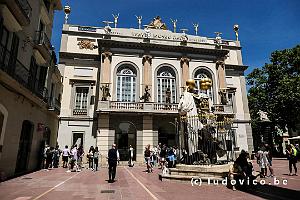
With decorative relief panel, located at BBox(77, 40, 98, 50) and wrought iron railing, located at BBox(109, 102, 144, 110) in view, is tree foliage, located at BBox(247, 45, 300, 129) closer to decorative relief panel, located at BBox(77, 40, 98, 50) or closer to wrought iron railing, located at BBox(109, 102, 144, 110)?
wrought iron railing, located at BBox(109, 102, 144, 110)

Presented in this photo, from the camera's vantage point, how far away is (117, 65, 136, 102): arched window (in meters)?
23.6

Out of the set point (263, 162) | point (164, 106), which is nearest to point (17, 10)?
point (263, 162)

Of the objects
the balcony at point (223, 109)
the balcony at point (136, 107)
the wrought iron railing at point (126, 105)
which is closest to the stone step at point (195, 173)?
the balcony at point (136, 107)

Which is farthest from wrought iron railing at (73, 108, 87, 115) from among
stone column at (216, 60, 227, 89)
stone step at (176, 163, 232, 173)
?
stone step at (176, 163, 232, 173)

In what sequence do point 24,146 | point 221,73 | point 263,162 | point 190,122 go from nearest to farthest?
point 190,122 → point 263,162 → point 24,146 → point 221,73

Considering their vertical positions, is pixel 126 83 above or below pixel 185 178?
above

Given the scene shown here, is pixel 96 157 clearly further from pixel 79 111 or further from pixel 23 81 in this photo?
pixel 79 111

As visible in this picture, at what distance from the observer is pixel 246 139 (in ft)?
85.7

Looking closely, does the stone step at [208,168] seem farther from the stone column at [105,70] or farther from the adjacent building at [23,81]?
the stone column at [105,70]

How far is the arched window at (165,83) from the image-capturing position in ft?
79.8

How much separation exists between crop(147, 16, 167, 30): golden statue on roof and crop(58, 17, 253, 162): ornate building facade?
1.68 m

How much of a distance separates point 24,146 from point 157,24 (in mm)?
22083

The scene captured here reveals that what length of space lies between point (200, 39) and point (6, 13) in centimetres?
2365

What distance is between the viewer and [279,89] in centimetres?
2786
